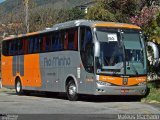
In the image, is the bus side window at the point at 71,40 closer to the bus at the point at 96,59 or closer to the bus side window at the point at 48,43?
the bus at the point at 96,59

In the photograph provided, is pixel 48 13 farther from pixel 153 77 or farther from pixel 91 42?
pixel 91 42

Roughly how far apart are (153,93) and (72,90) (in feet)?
11.9

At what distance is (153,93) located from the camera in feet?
72.3

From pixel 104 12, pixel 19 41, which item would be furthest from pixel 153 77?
pixel 19 41

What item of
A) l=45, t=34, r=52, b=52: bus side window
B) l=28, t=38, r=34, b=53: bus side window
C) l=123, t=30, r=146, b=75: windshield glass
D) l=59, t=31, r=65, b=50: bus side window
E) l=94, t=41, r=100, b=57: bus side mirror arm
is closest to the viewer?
l=94, t=41, r=100, b=57: bus side mirror arm

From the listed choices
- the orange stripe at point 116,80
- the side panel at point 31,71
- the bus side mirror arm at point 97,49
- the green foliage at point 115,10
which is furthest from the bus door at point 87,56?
the green foliage at point 115,10

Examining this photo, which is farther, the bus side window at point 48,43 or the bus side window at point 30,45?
the bus side window at point 30,45

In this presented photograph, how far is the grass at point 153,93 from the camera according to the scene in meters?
20.9

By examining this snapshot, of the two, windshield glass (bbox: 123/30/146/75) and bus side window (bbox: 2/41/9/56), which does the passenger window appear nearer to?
windshield glass (bbox: 123/30/146/75)

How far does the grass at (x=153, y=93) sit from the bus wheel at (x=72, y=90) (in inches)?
119

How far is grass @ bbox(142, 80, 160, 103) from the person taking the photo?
20922 mm

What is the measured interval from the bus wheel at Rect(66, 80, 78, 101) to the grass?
9.90 ft

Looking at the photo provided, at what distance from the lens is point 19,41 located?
93.0ft

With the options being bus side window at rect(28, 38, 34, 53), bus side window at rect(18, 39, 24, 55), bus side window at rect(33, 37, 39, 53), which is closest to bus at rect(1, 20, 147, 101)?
bus side window at rect(33, 37, 39, 53)
